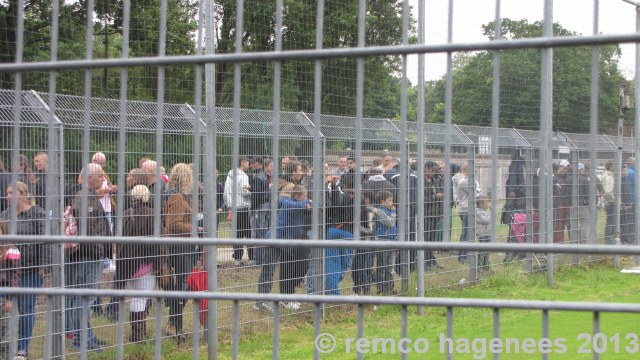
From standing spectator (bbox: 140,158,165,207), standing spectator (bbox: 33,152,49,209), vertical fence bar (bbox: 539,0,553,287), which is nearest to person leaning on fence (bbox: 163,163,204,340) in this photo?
standing spectator (bbox: 140,158,165,207)

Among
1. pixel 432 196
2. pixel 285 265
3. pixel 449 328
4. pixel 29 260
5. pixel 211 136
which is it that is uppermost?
pixel 211 136

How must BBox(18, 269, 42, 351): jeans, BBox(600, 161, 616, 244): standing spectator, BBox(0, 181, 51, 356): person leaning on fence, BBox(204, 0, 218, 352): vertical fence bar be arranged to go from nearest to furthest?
1. BBox(600, 161, 616, 244): standing spectator
2. BBox(204, 0, 218, 352): vertical fence bar
3. BBox(0, 181, 51, 356): person leaning on fence
4. BBox(18, 269, 42, 351): jeans

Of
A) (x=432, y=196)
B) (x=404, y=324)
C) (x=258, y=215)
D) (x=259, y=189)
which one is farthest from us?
(x=432, y=196)

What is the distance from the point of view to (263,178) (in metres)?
4.93

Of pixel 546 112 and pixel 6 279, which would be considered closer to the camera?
pixel 546 112

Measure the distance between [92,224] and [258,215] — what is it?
1269mm

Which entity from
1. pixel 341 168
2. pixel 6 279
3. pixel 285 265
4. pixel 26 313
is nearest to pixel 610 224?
pixel 341 168

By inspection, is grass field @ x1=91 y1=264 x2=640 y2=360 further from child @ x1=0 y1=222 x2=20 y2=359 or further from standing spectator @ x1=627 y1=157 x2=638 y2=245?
standing spectator @ x1=627 y1=157 x2=638 y2=245

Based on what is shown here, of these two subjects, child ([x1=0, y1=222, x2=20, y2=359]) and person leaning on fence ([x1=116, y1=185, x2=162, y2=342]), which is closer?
child ([x1=0, y1=222, x2=20, y2=359])

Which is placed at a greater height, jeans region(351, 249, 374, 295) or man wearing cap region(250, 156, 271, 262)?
man wearing cap region(250, 156, 271, 262)

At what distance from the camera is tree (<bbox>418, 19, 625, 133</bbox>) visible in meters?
2.79

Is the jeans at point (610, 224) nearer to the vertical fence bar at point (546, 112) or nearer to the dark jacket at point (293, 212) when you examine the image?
the vertical fence bar at point (546, 112)

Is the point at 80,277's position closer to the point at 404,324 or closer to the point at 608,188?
the point at 404,324

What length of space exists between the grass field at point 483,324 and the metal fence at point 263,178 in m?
0.24
